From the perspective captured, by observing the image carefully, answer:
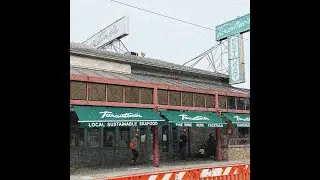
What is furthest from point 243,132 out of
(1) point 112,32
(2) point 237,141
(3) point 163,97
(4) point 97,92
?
(1) point 112,32

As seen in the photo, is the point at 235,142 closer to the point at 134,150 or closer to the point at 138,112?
the point at 134,150

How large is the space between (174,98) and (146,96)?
1951 mm

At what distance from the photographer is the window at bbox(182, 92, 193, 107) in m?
20.2

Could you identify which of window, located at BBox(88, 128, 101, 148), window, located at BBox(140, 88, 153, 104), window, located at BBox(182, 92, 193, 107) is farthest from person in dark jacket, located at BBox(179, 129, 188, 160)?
window, located at BBox(88, 128, 101, 148)

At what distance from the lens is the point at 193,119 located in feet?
66.1

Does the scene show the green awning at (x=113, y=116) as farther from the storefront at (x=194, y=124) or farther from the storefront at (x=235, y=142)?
the storefront at (x=235, y=142)

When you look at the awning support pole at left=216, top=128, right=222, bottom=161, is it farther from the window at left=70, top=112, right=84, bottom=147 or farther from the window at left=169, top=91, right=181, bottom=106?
the window at left=70, top=112, right=84, bottom=147

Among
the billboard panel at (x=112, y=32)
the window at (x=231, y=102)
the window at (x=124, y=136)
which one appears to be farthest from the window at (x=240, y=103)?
the billboard panel at (x=112, y=32)
